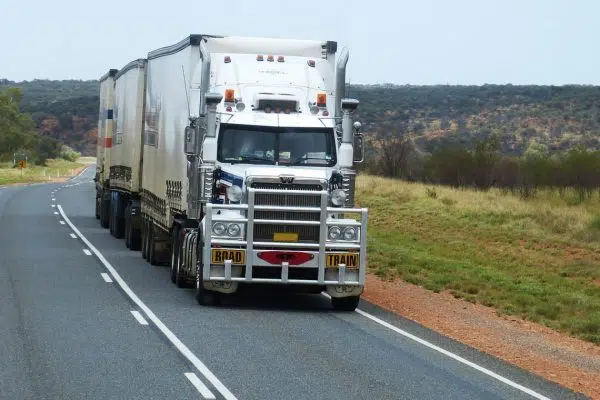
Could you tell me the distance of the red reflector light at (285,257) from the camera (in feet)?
56.8

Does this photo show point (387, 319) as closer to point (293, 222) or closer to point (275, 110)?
point (293, 222)

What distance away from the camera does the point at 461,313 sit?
63.2ft

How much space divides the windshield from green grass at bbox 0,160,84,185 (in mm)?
66893

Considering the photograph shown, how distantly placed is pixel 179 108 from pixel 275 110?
3059mm

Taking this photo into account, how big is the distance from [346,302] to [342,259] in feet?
2.64

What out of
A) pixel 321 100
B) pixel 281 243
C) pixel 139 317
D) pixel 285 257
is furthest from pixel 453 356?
pixel 321 100

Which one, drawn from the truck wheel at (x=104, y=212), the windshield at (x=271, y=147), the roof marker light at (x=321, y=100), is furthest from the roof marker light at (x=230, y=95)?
the truck wheel at (x=104, y=212)

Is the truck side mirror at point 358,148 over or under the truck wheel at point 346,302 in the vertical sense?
over

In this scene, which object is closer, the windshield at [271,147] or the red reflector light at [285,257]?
the red reflector light at [285,257]

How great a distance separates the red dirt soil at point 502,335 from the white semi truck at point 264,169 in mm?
1580

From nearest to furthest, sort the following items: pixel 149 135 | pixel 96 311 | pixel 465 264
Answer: pixel 96 311 → pixel 149 135 → pixel 465 264

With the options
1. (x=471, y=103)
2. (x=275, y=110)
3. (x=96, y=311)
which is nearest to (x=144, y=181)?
(x=275, y=110)

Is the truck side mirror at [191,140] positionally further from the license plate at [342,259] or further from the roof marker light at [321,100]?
the license plate at [342,259]

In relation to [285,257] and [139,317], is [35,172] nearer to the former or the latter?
[285,257]
